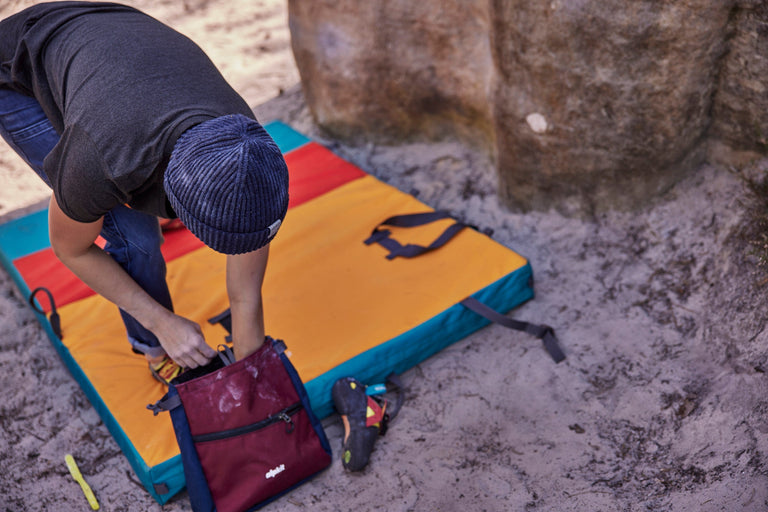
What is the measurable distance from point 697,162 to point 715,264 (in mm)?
479

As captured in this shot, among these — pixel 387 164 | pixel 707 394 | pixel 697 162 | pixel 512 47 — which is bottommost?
pixel 387 164

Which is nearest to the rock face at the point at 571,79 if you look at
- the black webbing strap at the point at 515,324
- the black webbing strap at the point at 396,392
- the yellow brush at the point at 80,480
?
the black webbing strap at the point at 515,324

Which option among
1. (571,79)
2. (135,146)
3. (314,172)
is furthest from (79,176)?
(314,172)

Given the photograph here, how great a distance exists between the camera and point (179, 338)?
187 centimetres

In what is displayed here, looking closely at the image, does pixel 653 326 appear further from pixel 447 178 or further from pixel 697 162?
pixel 447 178

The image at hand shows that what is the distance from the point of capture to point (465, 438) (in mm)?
2160

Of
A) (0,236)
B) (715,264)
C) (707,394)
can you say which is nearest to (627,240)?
(715,264)

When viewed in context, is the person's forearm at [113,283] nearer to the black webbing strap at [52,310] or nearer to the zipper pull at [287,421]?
the zipper pull at [287,421]

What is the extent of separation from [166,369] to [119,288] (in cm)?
44

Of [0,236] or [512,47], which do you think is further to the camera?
[0,236]

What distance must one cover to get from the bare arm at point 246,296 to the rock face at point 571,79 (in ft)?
4.66

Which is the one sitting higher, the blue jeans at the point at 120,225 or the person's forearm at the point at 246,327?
the blue jeans at the point at 120,225

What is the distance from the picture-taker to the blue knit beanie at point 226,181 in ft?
4.34

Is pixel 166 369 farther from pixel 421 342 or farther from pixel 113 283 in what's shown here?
pixel 421 342
